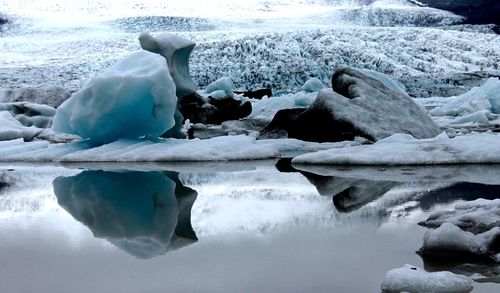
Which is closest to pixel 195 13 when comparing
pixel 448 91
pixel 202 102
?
pixel 448 91

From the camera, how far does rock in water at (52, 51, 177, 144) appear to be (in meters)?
6.26

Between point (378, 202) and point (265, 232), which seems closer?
point (265, 232)

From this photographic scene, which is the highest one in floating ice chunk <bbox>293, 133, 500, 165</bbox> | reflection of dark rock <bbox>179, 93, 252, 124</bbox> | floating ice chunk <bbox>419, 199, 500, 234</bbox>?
floating ice chunk <bbox>419, 199, 500, 234</bbox>

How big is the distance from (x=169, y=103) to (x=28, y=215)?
3.48 meters

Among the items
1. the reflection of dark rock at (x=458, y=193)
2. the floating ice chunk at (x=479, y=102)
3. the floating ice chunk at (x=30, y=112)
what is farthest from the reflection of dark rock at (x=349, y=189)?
the floating ice chunk at (x=479, y=102)

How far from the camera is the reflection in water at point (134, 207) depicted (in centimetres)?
→ 240

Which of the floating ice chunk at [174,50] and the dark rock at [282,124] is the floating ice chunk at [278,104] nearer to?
the floating ice chunk at [174,50]

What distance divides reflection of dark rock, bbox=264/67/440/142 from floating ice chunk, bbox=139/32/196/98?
1733 millimetres

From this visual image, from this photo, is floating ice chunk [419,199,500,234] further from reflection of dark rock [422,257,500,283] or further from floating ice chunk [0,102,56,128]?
floating ice chunk [0,102,56,128]

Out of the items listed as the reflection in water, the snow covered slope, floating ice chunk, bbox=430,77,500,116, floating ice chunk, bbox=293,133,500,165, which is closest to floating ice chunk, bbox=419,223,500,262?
the reflection in water

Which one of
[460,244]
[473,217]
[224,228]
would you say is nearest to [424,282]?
[460,244]

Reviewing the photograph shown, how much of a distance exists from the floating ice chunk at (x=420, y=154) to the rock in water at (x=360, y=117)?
1.26m

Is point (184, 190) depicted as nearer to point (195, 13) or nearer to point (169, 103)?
point (169, 103)

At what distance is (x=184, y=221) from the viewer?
9.09 ft
